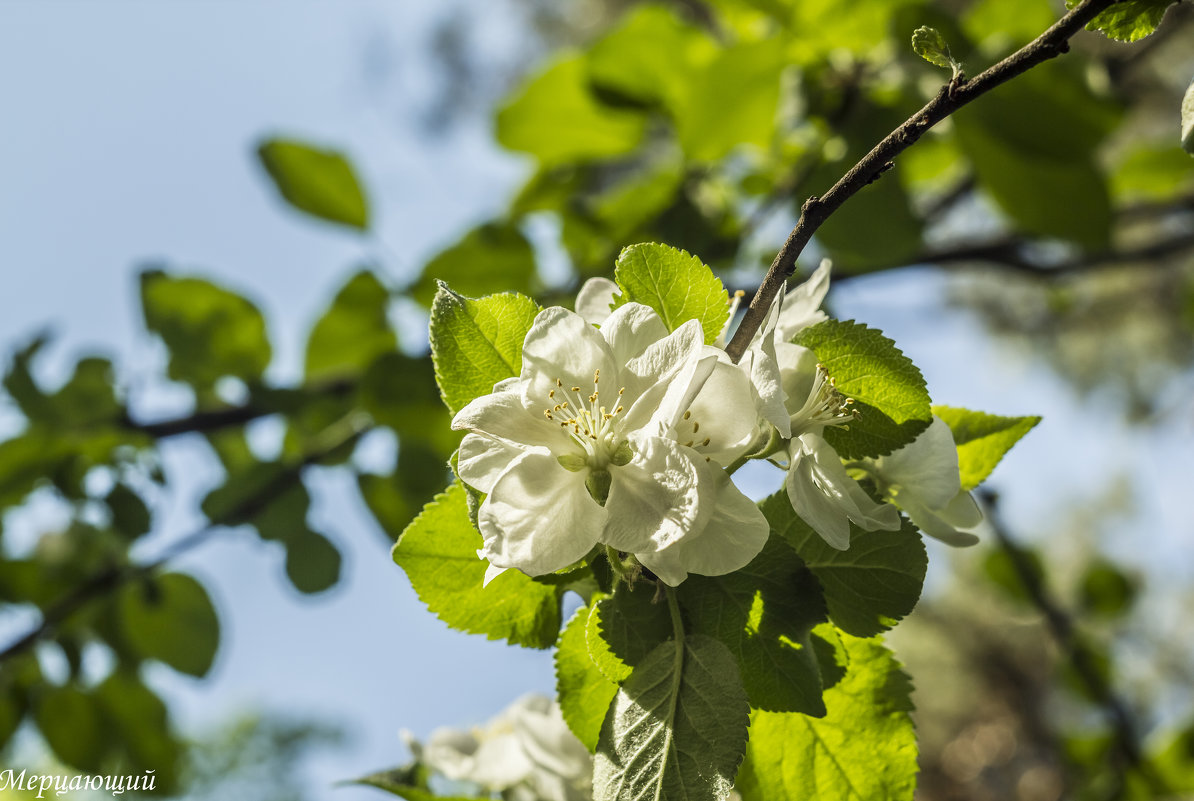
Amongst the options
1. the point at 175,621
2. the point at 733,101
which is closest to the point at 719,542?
the point at 733,101

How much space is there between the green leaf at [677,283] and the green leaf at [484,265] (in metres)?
0.78

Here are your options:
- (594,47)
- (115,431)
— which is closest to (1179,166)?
(594,47)

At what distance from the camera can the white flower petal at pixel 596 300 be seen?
463mm

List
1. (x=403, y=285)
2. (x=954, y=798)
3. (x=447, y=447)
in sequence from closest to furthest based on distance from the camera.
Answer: (x=447, y=447), (x=403, y=285), (x=954, y=798)

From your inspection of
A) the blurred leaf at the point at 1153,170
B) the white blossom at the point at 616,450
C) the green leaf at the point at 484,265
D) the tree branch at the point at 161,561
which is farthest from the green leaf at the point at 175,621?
the blurred leaf at the point at 1153,170

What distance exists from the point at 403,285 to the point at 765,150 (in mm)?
564

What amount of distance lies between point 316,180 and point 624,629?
107 centimetres

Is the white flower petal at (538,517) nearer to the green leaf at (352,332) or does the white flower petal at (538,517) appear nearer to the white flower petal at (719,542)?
the white flower petal at (719,542)

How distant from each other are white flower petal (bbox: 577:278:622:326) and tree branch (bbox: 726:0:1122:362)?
122 mm

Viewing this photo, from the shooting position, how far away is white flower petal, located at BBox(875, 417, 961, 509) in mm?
426

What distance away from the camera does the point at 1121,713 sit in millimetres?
1402

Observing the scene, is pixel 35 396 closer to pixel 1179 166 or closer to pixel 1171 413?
pixel 1179 166

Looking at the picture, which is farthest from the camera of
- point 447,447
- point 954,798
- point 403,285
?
point 954,798

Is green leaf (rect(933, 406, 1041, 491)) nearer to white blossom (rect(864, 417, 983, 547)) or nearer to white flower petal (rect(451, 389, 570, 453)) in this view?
white blossom (rect(864, 417, 983, 547))
